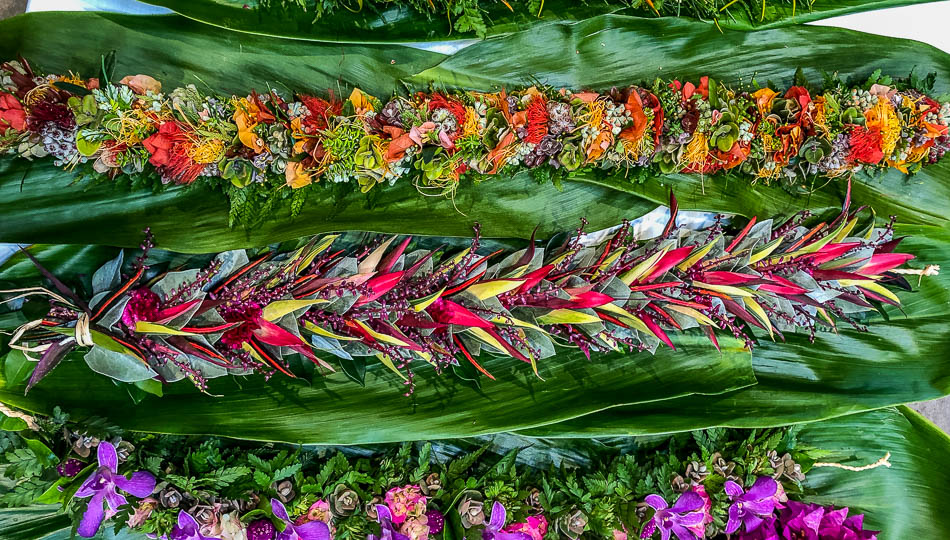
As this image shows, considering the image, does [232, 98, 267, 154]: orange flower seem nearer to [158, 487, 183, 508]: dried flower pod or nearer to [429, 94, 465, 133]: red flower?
[429, 94, 465, 133]: red flower

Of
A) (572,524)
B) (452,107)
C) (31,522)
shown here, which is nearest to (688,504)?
(572,524)

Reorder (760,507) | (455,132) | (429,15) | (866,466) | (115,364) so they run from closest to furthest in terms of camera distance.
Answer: (115,364) → (455,132) → (429,15) → (760,507) → (866,466)

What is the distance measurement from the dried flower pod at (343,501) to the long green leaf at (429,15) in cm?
129

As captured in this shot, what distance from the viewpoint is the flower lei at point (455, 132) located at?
148 centimetres

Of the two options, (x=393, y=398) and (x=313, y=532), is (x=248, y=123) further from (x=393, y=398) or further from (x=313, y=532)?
(x=313, y=532)

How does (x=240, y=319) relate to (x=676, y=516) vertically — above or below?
above

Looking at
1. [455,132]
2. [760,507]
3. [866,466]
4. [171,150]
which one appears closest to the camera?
[171,150]

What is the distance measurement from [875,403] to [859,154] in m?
0.81

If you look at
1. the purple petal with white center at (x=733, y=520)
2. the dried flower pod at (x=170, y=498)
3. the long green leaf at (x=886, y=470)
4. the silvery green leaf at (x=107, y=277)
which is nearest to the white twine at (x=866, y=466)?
the long green leaf at (x=886, y=470)

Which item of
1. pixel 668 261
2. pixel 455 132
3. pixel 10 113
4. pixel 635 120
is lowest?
pixel 668 261

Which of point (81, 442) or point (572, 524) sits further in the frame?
point (572, 524)

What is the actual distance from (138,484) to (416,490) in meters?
0.72

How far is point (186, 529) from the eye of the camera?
150 centimetres

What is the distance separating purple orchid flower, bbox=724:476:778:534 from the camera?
5.91 feet
